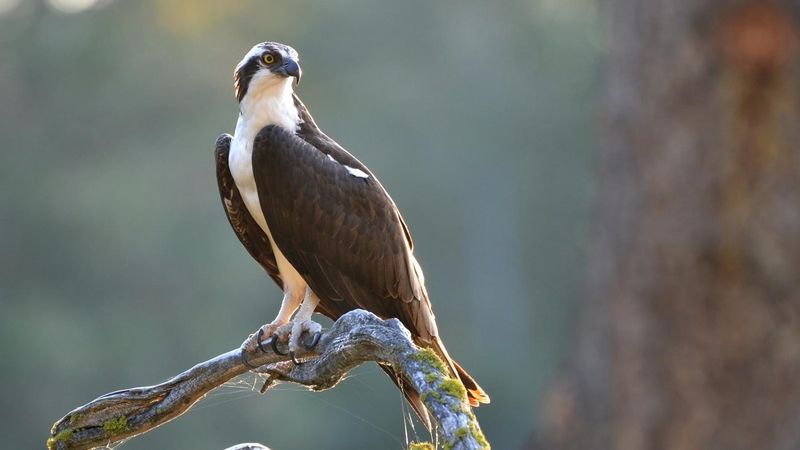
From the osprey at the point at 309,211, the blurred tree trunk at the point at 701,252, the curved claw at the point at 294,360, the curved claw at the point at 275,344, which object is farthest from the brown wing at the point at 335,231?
the blurred tree trunk at the point at 701,252

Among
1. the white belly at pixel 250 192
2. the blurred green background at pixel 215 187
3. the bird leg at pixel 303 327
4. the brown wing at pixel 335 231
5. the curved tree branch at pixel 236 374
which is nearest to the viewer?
the curved tree branch at pixel 236 374

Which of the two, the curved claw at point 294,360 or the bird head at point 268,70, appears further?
the bird head at point 268,70

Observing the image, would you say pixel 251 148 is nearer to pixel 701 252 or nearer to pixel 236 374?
pixel 236 374

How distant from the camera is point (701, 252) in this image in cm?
368

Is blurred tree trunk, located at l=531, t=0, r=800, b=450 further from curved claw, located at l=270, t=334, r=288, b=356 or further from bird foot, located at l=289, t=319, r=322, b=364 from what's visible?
curved claw, located at l=270, t=334, r=288, b=356

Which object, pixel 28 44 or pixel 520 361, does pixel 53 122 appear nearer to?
pixel 28 44

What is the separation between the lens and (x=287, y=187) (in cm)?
699

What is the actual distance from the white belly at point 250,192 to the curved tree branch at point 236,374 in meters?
0.93

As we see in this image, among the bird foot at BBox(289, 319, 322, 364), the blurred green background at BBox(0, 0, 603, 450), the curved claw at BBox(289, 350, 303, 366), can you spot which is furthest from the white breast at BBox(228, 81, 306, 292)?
the blurred green background at BBox(0, 0, 603, 450)

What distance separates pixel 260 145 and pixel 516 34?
3723cm

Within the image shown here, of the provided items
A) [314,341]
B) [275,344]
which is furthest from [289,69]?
[314,341]

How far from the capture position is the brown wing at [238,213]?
7273 millimetres

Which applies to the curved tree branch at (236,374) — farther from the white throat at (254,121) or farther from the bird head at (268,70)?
the bird head at (268,70)

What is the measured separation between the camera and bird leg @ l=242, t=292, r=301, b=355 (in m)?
6.55
